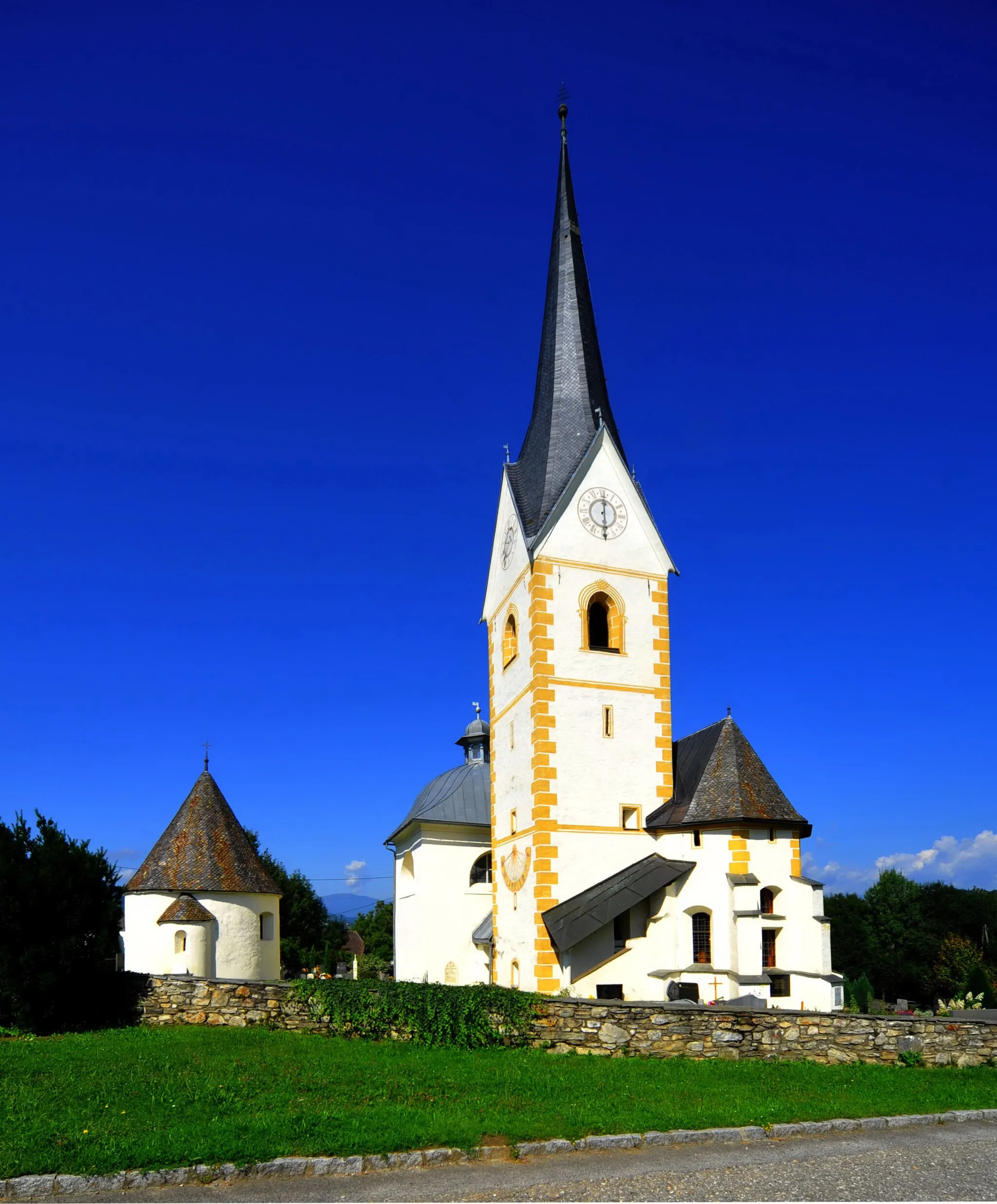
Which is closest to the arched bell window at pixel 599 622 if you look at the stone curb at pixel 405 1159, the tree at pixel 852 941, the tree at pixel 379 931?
the stone curb at pixel 405 1159

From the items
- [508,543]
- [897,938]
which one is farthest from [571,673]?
[897,938]

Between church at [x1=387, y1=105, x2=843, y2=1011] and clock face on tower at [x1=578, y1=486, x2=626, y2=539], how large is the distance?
55 millimetres

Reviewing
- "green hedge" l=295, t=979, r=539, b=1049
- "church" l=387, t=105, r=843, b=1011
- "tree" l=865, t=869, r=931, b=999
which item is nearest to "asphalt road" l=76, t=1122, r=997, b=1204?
"green hedge" l=295, t=979, r=539, b=1049

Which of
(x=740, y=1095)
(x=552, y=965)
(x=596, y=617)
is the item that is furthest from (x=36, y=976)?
(x=596, y=617)

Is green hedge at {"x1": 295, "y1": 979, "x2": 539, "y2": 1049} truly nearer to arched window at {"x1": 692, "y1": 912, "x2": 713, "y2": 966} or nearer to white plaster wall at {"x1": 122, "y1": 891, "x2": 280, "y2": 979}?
arched window at {"x1": 692, "y1": 912, "x2": 713, "y2": 966}

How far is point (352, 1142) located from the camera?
9.91 meters

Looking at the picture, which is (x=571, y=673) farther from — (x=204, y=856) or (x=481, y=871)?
(x=204, y=856)

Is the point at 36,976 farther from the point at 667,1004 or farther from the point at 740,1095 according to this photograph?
the point at 740,1095

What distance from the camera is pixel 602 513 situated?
2800cm

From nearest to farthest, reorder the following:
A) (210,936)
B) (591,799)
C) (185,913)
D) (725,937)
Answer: (725,937)
(591,799)
(185,913)
(210,936)

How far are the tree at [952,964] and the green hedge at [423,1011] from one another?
4690 centimetres

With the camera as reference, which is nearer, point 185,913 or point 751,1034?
point 751,1034

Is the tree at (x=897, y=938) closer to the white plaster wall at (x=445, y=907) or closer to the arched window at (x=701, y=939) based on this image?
the white plaster wall at (x=445, y=907)

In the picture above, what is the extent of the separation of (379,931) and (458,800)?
1394 inches
